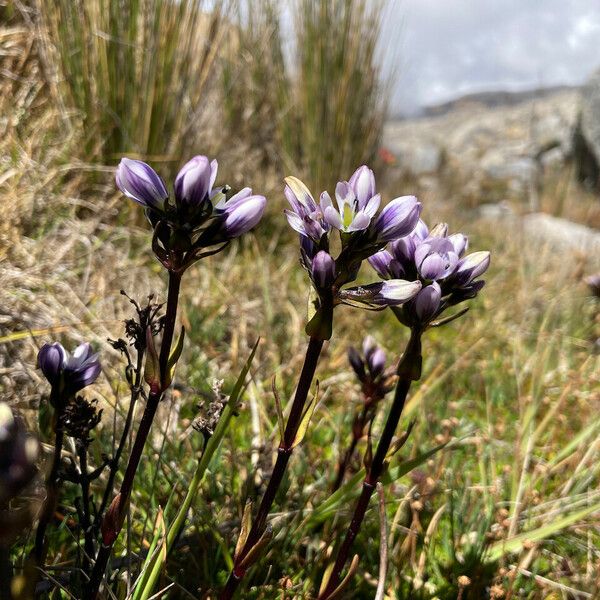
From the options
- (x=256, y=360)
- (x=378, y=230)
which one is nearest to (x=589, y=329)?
(x=256, y=360)

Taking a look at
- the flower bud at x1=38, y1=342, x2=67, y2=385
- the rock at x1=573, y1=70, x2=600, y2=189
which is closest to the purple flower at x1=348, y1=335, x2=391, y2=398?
the flower bud at x1=38, y1=342, x2=67, y2=385

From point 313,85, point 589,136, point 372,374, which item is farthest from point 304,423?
point 589,136

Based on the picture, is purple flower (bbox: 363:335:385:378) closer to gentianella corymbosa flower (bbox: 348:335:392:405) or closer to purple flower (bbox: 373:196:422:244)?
gentianella corymbosa flower (bbox: 348:335:392:405)

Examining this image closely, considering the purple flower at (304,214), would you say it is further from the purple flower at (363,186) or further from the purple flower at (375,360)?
the purple flower at (375,360)

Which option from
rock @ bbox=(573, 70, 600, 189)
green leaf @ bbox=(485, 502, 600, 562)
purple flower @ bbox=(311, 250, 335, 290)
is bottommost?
green leaf @ bbox=(485, 502, 600, 562)

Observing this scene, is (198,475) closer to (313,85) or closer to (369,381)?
(369,381)

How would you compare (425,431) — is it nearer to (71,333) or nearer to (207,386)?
(207,386)
